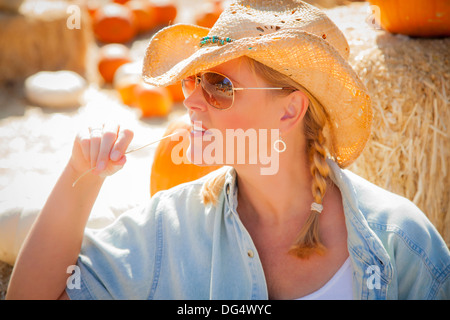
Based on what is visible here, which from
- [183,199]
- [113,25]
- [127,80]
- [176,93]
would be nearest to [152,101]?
[176,93]

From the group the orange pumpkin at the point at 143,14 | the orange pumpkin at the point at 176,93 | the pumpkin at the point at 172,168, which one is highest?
the orange pumpkin at the point at 143,14

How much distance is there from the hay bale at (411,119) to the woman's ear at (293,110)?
1463 millimetres

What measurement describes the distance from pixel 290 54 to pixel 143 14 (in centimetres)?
679

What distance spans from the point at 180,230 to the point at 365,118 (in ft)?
2.92

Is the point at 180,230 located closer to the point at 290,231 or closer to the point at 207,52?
the point at 290,231

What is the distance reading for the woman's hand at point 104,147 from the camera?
1872 millimetres

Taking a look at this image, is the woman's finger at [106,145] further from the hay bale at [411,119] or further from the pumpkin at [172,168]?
the hay bale at [411,119]

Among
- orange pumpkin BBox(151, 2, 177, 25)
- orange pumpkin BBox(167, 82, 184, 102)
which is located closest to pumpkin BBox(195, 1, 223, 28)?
orange pumpkin BBox(151, 2, 177, 25)

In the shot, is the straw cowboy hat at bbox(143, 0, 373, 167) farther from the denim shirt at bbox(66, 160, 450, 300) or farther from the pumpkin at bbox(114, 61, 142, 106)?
the pumpkin at bbox(114, 61, 142, 106)

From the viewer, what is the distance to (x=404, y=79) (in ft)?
10.4

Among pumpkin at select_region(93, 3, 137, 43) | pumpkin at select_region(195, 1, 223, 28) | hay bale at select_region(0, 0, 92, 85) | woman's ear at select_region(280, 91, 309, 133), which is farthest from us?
pumpkin at select_region(93, 3, 137, 43)

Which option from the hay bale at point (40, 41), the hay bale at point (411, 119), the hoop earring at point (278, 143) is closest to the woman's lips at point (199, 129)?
the hoop earring at point (278, 143)

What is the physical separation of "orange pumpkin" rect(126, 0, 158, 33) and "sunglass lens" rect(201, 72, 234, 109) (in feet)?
21.6

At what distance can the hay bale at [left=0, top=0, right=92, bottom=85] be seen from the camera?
6330mm
